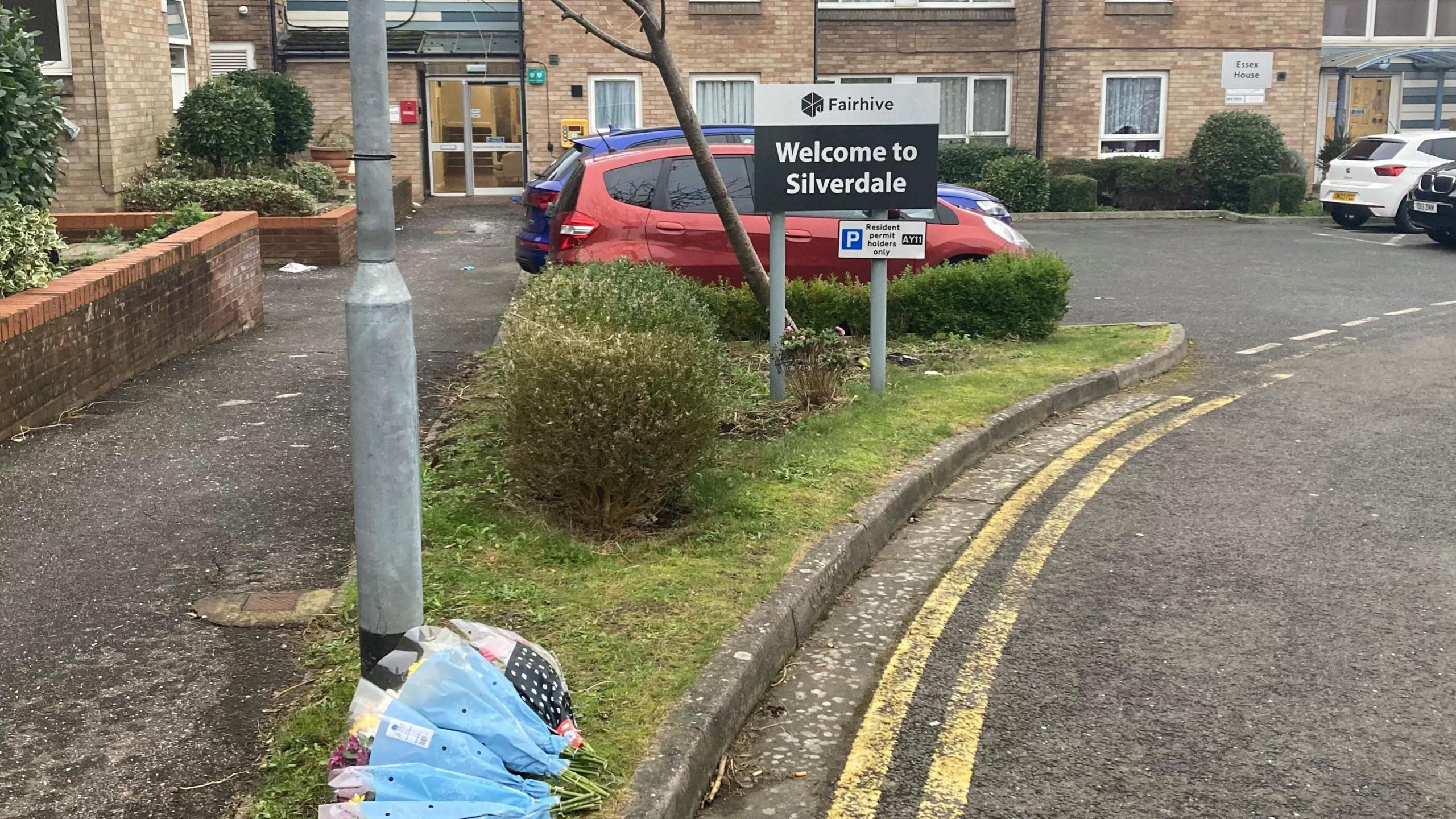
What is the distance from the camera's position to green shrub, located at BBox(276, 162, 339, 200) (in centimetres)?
1852

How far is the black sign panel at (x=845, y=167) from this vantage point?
8.72 metres

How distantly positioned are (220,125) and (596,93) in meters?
11.3

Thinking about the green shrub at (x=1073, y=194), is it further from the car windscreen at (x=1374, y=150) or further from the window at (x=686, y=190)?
the window at (x=686, y=190)

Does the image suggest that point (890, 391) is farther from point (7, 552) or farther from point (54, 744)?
point (54, 744)

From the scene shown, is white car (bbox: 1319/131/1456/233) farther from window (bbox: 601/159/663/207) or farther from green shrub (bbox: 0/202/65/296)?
green shrub (bbox: 0/202/65/296)

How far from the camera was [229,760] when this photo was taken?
4012 millimetres

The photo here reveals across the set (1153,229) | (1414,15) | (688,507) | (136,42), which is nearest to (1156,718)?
(688,507)

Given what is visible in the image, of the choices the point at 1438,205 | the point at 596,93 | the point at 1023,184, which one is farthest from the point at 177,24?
the point at 1438,205

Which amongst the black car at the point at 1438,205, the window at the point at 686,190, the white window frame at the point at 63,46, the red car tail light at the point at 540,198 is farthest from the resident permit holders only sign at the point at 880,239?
the black car at the point at 1438,205

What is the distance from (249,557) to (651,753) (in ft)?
8.51

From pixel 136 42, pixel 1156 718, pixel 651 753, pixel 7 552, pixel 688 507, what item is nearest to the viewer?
pixel 651 753

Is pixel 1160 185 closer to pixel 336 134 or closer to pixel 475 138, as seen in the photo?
pixel 475 138

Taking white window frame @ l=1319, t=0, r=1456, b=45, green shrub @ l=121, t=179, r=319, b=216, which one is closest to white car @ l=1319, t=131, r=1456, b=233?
white window frame @ l=1319, t=0, r=1456, b=45

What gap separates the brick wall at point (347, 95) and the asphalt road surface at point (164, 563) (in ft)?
57.7
